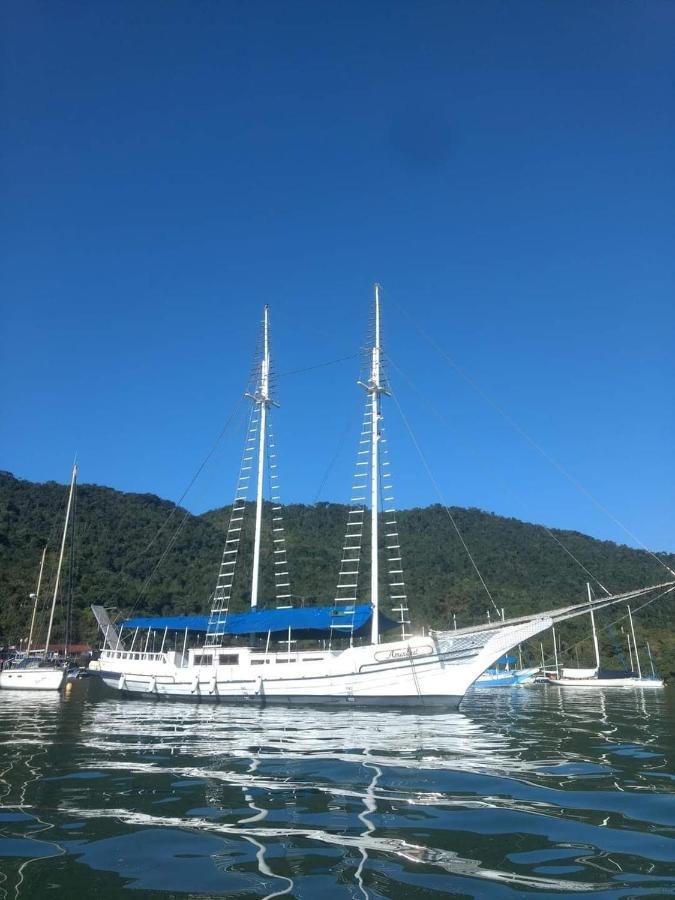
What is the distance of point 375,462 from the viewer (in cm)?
3838

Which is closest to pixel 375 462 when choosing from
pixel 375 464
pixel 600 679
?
pixel 375 464

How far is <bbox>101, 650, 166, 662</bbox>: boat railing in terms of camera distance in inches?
1633

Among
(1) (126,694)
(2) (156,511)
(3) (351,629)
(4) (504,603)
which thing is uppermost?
(2) (156,511)

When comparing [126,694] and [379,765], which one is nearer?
[379,765]

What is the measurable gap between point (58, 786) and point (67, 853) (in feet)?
15.8

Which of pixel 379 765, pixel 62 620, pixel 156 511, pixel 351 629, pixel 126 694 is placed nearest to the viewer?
pixel 379 765

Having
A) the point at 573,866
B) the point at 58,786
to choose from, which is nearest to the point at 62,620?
the point at 58,786

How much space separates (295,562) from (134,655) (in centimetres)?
6173

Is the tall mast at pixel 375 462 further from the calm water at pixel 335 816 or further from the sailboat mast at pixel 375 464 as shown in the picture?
the calm water at pixel 335 816

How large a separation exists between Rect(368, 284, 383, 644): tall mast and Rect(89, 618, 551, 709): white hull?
3094 mm

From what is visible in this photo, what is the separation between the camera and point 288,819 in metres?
9.60

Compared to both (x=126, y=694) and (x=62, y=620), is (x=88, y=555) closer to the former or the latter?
(x=62, y=620)

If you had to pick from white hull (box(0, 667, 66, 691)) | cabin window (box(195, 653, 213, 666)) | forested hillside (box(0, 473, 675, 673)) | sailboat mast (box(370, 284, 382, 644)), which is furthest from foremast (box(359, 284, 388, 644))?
forested hillside (box(0, 473, 675, 673))

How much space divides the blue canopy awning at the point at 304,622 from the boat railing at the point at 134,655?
2.72 meters
